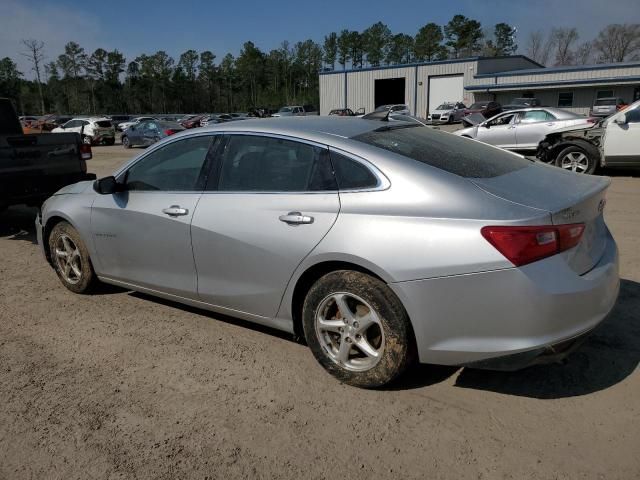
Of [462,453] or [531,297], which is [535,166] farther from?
[462,453]

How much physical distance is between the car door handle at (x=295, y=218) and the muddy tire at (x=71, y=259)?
235cm

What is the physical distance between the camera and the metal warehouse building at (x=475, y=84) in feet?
137

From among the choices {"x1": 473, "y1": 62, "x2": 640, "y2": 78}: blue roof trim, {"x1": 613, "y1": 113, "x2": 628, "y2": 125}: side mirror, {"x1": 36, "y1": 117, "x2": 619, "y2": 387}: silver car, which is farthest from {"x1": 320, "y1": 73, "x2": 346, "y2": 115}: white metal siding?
{"x1": 36, "y1": 117, "x2": 619, "y2": 387}: silver car

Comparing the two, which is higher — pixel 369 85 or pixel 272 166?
pixel 369 85

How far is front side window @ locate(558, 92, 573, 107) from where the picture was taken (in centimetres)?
4375

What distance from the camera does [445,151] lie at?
3.34 metres

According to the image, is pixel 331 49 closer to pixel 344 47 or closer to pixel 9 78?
pixel 344 47

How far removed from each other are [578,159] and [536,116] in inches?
160

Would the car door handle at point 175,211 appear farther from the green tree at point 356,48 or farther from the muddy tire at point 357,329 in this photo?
the green tree at point 356,48

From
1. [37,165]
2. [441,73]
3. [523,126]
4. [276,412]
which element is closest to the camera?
[276,412]

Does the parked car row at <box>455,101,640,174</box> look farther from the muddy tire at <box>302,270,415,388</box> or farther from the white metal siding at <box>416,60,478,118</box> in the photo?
the white metal siding at <box>416,60,478,118</box>

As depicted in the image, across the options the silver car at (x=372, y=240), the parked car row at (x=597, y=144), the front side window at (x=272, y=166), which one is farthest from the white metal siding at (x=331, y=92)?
the front side window at (x=272, y=166)

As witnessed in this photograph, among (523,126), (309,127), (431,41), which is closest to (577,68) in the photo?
(523,126)

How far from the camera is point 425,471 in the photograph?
2447mm
